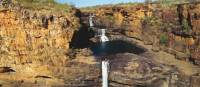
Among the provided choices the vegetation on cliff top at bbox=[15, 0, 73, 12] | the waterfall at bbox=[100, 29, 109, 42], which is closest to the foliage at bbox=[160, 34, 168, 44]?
the waterfall at bbox=[100, 29, 109, 42]

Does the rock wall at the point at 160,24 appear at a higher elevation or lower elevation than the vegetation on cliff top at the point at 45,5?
lower

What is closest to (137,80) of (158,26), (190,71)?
(190,71)

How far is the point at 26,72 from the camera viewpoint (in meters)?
42.6

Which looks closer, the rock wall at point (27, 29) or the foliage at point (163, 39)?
the rock wall at point (27, 29)

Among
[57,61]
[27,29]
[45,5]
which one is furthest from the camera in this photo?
[45,5]

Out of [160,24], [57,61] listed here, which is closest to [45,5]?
[57,61]

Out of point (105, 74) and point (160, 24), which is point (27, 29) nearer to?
point (105, 74)

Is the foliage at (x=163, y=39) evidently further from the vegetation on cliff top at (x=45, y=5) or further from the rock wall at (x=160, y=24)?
the vegetation on cliff top at (x=45, y=5)

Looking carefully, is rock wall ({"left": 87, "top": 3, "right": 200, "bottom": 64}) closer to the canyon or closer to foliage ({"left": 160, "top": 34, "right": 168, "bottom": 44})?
foliage ({"left": 160, "top": 34, "right": 168, "bottom": 44})

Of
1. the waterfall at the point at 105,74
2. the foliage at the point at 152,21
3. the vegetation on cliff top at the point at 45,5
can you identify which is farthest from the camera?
the foliage at the point at 152,21

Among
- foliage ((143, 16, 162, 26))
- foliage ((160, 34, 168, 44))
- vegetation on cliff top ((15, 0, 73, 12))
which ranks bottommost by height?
foliage ((160, 34, 168, 44))

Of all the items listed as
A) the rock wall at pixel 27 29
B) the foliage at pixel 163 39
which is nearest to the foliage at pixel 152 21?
the foliage at pixel 163 39

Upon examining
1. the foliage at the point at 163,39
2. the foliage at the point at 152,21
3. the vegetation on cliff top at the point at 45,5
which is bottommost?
the foliage at the point at 163,39

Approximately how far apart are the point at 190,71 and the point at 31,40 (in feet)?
53.2
